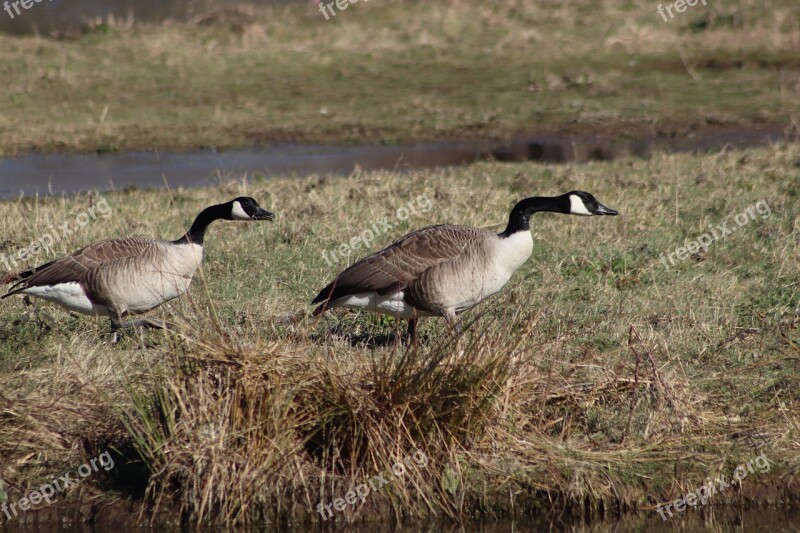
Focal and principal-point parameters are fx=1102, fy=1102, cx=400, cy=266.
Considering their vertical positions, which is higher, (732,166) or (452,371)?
(452,371)

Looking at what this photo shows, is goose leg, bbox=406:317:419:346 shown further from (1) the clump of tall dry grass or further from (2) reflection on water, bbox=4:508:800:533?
(2) reflection on water, bbox=4:508:800:533

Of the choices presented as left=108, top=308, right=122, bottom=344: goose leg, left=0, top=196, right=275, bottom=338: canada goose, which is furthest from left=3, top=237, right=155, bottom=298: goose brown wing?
left=108, top=308, right=122, bottom=344: goose leg

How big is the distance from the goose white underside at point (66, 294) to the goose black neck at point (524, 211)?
314 cm

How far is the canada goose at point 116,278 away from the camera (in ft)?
26.9

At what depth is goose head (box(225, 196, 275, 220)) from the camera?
29.3 ft

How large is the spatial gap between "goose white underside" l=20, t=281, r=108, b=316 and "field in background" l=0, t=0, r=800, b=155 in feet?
34.4

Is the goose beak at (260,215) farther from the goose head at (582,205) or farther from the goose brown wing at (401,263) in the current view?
the goose head at (582,205)

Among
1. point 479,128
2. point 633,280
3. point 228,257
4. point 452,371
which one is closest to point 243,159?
point 479,128

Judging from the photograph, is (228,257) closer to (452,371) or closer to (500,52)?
(452,371)

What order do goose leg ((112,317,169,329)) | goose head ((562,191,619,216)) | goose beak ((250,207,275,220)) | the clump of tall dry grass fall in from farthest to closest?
goose beak ((250,207,275,220)) < goose head ((562,191,619,216)) < goose leg ((112,317,169,329)) < the clump of tall dry grass

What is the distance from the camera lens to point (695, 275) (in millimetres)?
9625

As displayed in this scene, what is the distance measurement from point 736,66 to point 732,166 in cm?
989

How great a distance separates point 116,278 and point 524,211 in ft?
10.1

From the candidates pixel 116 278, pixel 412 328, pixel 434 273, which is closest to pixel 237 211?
pixel 116 278
